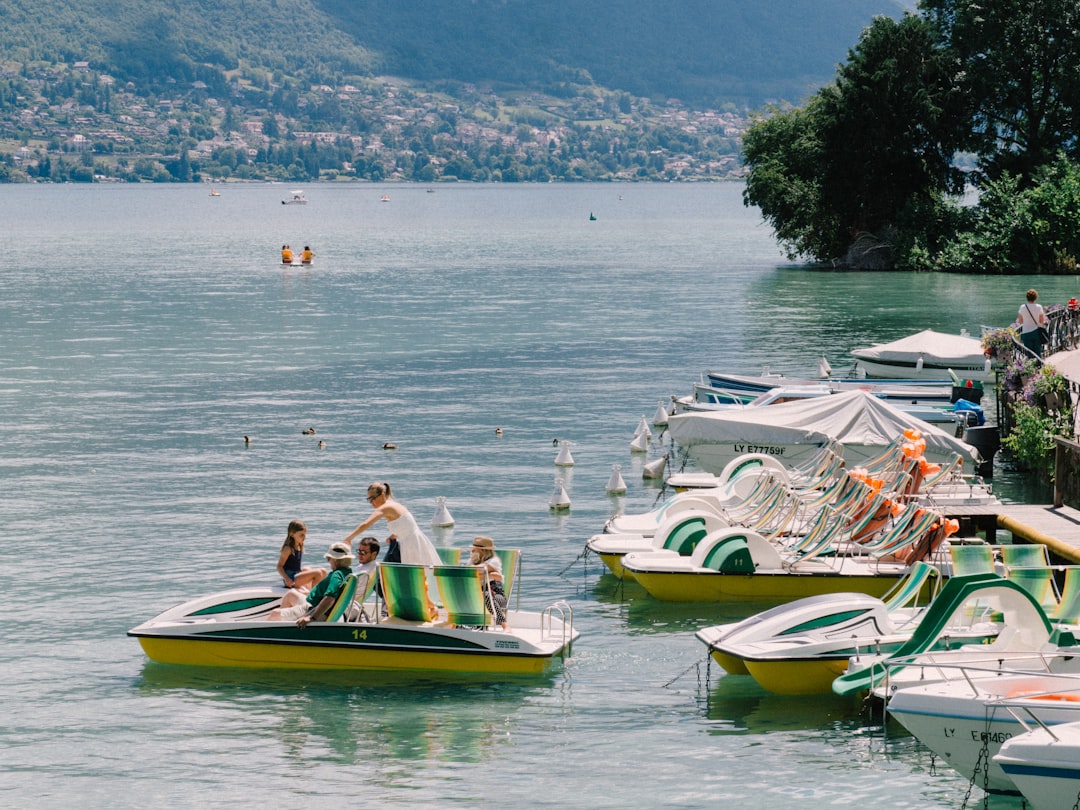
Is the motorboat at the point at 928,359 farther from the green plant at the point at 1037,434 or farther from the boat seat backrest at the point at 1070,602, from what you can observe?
the boat seat backrest at the point at 1070,602

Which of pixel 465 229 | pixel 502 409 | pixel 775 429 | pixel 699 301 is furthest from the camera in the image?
pixel 465 229

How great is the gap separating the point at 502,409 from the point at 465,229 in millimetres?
125188

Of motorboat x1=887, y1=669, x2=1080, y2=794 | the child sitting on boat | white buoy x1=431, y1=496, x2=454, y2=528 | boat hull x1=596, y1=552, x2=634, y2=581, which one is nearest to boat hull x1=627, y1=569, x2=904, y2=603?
boat hull x1=596, y1=552, x2=634, y2=581

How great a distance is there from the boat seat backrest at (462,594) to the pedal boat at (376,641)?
→ 12 millimetres

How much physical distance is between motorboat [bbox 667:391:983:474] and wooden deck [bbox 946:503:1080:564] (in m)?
4.52

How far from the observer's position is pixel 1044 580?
1817cm

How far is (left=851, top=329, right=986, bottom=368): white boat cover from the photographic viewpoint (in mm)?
43406

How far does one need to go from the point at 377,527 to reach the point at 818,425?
8823mm

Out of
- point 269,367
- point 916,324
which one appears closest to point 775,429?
point 269,367

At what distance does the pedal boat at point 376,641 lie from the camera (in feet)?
61.9

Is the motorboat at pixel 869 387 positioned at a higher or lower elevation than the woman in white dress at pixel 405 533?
higher

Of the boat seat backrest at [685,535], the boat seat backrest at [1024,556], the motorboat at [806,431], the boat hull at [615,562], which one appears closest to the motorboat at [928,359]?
the motorboat at [806,431]

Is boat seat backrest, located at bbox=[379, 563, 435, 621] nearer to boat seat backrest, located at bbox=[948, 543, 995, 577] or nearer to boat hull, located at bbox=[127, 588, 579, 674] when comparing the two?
boat hull, located at bbox=[127, 588, 579, 674]

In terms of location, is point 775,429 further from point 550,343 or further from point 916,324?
point 916,324
